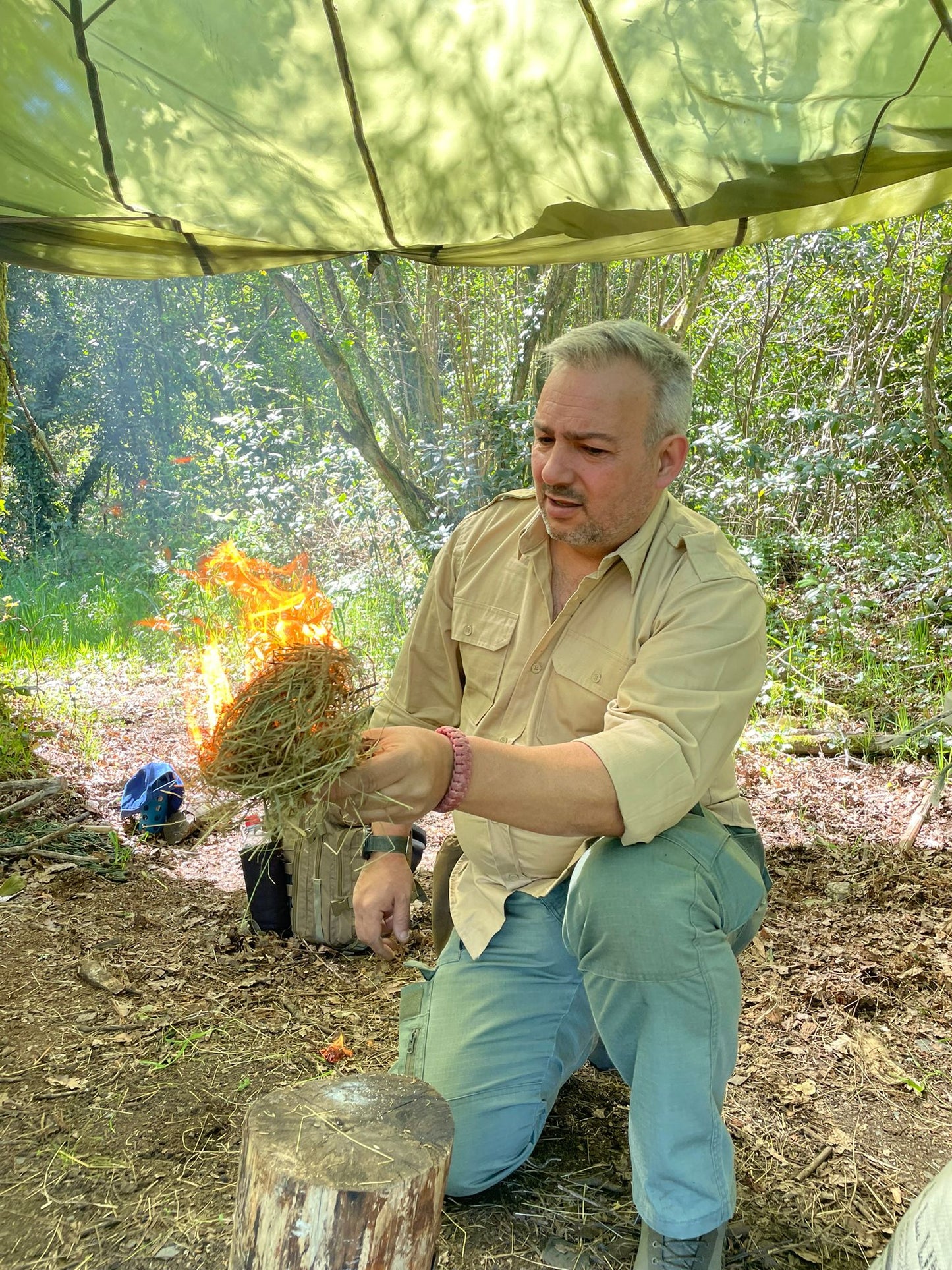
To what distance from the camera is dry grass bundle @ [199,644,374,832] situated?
1.86 metres

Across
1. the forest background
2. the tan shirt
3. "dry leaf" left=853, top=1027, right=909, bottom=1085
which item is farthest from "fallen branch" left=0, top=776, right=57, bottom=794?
"dry leaf" left=853, top=1027, right=909, bottom=1085

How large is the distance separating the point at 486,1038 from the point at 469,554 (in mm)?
1309

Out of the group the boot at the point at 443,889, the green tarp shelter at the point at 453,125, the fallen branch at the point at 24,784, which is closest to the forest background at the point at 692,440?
the fallen branch at the point at 24,784

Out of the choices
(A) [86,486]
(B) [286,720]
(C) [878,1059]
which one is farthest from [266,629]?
(A) [86,486]

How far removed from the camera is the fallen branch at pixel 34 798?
4820 millimetres

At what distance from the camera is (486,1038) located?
2506mm

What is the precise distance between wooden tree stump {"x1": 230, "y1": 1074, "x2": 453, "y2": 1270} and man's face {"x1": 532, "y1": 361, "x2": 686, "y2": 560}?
1.44 meters

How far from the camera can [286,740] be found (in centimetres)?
187

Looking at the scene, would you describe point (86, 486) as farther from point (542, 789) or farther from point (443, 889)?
point (542, 789)

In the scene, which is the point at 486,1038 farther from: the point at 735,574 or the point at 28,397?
the point at 28,397

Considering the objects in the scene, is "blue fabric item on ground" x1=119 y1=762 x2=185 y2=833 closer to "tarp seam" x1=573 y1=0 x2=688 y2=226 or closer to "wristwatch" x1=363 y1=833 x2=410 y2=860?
"wristwatch" x1=363 y1=833 x2=410 y2=860

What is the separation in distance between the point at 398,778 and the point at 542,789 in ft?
1.02

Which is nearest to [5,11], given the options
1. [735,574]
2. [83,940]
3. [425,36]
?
[425,36]

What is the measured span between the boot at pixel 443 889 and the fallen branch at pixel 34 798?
2.63 m
